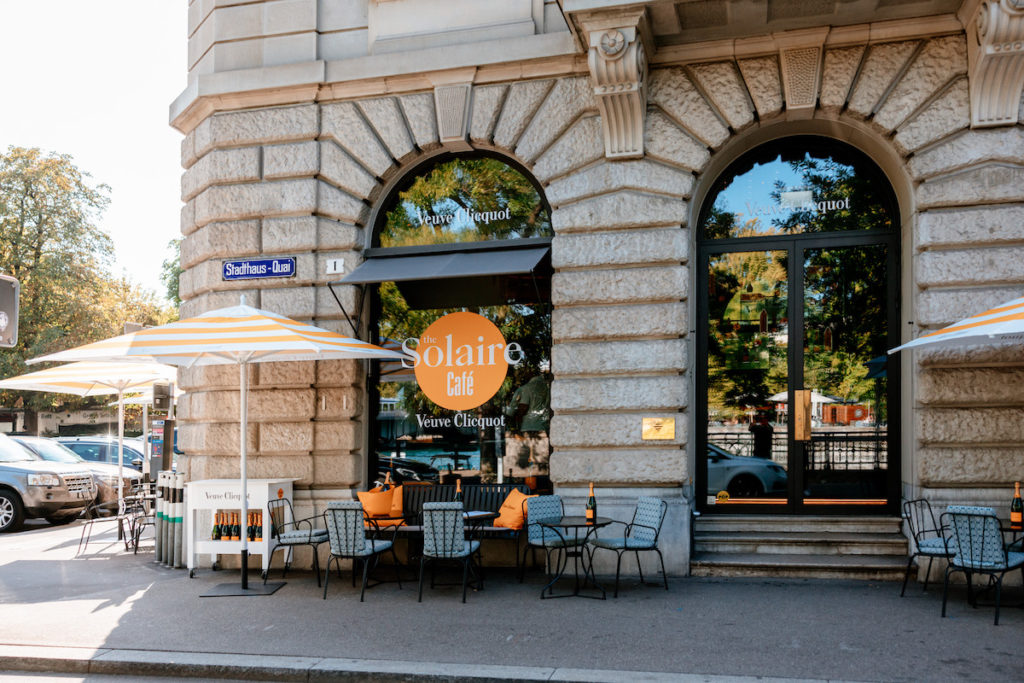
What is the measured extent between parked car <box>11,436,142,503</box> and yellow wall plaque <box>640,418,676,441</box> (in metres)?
11.2

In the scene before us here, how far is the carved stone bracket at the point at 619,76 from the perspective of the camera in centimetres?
934

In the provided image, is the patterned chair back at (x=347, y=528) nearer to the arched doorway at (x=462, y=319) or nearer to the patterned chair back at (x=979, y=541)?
the arched doorway at (x=462, y=319)

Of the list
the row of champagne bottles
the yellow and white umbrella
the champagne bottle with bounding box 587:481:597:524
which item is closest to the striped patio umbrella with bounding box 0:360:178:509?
the row of champagne bottles

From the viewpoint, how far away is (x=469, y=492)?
10.5 metres

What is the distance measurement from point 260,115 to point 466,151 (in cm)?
270

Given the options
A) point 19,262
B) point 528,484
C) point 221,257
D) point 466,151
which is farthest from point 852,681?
point 19,262

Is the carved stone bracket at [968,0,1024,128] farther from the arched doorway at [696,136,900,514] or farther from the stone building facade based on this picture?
the arched doorway at [696,136,900,514]

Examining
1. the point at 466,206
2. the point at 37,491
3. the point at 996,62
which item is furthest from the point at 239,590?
the point at 996,62

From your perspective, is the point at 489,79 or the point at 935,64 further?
the point at 489,79

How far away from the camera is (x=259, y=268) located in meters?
11.0

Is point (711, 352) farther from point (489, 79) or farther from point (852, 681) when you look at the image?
point (852, 681)

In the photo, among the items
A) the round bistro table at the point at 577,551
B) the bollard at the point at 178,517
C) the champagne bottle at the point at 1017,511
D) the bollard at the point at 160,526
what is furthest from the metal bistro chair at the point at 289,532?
the champagne bottle at the point at 1017,511

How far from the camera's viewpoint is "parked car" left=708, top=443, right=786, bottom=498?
10.3 m

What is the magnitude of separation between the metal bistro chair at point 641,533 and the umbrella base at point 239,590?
341 cm
